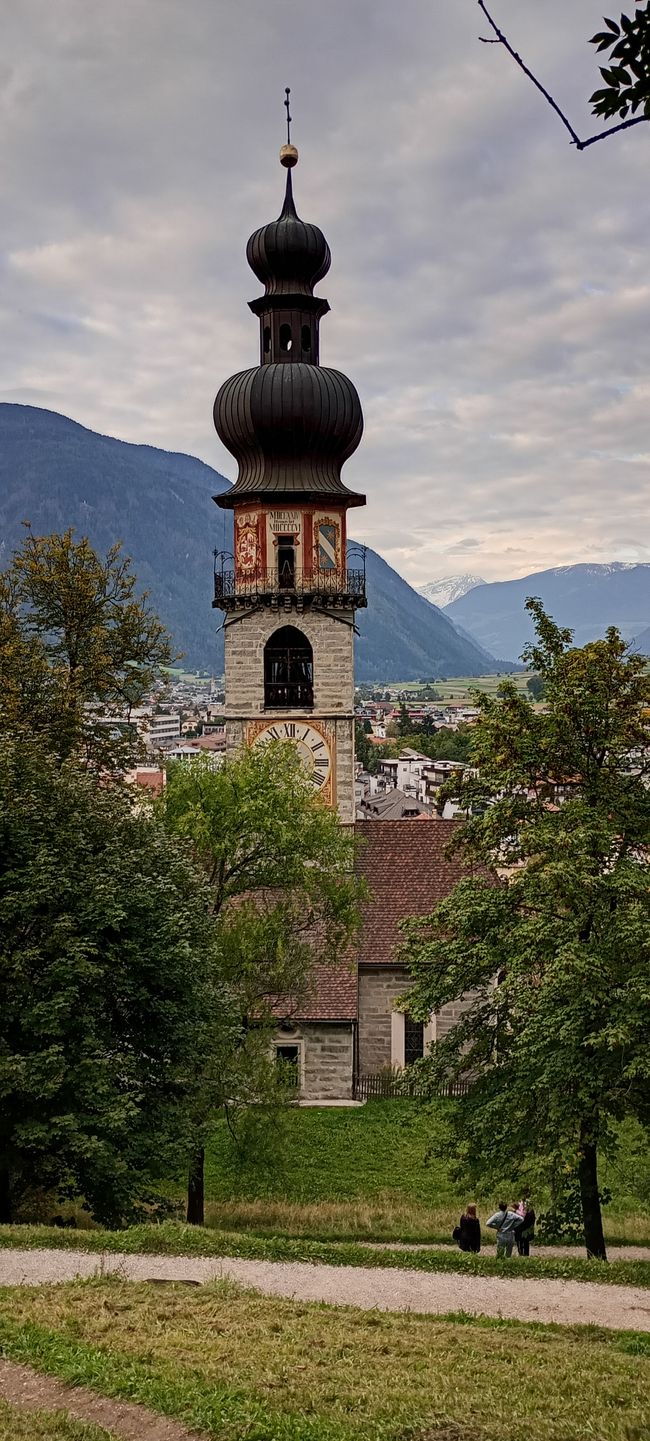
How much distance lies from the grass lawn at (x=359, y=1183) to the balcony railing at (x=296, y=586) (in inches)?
496

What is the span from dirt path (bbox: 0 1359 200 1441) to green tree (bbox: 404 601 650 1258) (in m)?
6.90

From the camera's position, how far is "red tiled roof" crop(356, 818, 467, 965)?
29.2m

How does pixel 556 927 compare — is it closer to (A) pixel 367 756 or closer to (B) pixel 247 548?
Result: (B) pixel 247 548

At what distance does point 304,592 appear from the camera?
28.1 metres

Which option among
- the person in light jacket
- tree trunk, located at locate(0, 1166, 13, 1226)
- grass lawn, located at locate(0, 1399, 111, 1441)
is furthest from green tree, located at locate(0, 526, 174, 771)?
grass lawn, located at locate(0, 1399, 111, 1441)

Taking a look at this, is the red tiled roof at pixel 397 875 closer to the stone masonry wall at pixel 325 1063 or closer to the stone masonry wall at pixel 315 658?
the stone masonry wall at pixel 325 1063

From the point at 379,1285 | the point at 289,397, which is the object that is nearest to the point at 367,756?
the point at 289,397

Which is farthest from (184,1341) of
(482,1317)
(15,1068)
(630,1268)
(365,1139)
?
(365,1139)

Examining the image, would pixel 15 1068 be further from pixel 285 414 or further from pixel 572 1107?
pixel 285 414

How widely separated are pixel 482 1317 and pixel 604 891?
18.2ft

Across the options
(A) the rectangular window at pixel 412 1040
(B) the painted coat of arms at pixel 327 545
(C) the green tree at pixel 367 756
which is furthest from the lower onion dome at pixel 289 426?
(C) the green tree at pixel 367 756

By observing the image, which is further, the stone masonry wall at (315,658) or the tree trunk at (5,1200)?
the stone masonry wall at (315,658)

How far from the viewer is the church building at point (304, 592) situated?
27.6m

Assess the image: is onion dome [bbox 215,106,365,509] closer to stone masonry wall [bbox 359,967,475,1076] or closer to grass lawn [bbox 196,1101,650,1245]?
stone masonry wall [bbox 359,967,475,1076]
